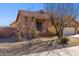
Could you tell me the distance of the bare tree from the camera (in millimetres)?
5270

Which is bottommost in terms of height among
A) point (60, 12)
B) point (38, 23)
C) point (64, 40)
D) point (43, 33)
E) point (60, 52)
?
point (60, 52)

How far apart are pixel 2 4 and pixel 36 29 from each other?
2.12ft

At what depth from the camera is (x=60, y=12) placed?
17.4 ft

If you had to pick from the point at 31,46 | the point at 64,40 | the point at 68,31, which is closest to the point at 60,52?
the point at 64,40

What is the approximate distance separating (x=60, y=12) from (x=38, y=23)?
38cm

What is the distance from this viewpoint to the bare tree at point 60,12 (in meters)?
5.27

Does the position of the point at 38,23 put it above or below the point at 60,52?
above

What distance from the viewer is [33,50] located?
5.33 meters

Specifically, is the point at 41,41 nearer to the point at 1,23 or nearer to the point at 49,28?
the point at 49,28

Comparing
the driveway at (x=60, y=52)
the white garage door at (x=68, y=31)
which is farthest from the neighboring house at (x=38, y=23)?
the driveway at (x=60, y=52)

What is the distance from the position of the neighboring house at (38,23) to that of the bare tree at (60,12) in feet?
0.18

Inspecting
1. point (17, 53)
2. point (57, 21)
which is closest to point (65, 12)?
point (57, 21)

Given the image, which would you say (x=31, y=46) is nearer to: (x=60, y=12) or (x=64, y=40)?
(x=64, y=40)

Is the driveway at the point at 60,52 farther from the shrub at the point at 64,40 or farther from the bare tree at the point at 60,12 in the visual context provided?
the bare tree at the point at 60,12
